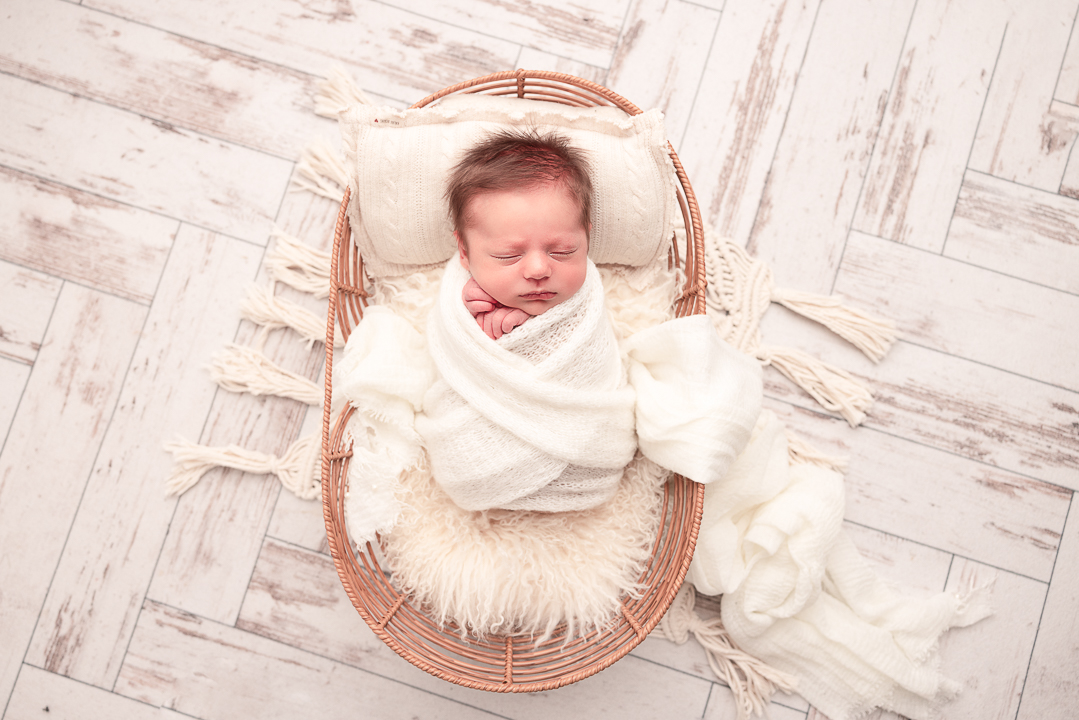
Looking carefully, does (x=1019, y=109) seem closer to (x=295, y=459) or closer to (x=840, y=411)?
(x=840, y=411)

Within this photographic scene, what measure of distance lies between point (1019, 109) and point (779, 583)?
1.14m

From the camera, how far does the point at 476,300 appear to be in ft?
3.83

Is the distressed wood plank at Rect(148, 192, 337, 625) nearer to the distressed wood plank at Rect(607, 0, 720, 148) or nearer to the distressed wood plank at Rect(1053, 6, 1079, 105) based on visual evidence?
the distressed wood plank at Rect(607, 0, 720, 148)

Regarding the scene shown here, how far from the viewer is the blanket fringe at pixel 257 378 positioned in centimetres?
142

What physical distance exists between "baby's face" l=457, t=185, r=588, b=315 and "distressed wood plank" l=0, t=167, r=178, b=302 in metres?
0.78

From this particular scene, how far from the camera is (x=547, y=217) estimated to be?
1079mm

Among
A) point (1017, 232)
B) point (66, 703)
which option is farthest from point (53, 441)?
point (1017, 232)

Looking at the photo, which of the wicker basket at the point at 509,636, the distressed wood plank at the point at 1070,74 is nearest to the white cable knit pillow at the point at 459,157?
the wicker basket at the point at 509,636

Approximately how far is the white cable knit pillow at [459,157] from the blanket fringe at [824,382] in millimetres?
386

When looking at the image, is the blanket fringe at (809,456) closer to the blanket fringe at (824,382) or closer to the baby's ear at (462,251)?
the blanket fringe at (824,382)

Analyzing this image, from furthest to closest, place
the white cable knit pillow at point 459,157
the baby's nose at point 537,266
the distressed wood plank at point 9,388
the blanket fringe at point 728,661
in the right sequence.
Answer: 1. the distressed wood plank at point 9,388
2. the blanket fringe at point 728,661
3. the white cable knit pillow at point 459,157
4. the baby's nose at point 537,266

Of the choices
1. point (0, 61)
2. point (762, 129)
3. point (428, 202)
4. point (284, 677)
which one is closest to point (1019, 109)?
point (762, 129)

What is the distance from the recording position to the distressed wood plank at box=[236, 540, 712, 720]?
138cm

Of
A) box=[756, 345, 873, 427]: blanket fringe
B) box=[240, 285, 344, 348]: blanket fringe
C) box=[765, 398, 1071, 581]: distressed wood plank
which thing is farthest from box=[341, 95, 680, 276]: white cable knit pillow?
box=[765, 398, 1071, 581]: distressed wood plank
